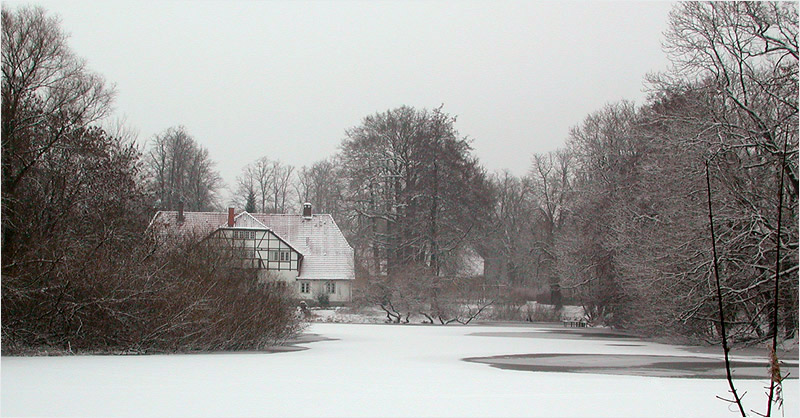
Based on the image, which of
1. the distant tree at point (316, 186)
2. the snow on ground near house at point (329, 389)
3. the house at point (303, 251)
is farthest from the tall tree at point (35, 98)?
the distant tree at point (316, 186)

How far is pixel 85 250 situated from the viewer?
62.6 feet

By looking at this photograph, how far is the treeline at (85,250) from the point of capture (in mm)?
18266

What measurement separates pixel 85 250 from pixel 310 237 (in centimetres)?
3442

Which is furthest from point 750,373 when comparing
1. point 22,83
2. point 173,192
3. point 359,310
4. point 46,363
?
point 173,192

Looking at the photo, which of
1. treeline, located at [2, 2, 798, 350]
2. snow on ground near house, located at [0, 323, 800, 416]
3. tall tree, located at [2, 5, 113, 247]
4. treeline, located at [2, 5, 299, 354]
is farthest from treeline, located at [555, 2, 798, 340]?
tall tree, located at [2, 5, 113, 247]

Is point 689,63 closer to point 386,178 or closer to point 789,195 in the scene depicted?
point 789,195

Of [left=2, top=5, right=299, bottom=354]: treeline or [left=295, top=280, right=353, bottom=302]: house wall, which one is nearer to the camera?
[left=2, top=5, right=299, bottom=354]: treeline

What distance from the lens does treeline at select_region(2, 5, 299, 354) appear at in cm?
1827

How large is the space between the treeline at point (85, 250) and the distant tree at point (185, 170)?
38.4m

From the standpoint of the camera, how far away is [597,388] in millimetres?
13414

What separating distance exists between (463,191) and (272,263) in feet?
45.2

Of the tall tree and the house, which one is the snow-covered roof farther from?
the tall tree

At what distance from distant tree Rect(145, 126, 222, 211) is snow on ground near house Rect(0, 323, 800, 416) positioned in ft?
148

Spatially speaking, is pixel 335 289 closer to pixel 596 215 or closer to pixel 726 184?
pixel 596 215
